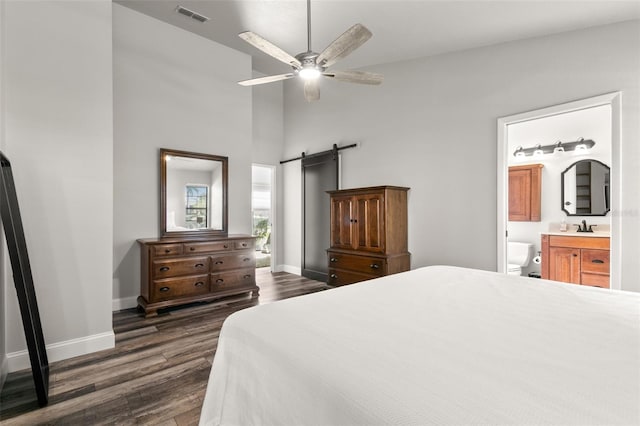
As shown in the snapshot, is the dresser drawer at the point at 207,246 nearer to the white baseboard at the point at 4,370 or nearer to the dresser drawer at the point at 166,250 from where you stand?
the dresser drawer at the point at 166,250

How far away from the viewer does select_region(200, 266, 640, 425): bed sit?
2.21ft

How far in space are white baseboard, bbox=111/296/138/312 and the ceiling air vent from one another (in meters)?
3.41

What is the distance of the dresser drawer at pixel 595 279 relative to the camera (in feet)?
12.1

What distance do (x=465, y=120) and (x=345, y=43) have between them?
2.08 metres

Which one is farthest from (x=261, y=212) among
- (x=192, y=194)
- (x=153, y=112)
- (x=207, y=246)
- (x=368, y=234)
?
(x=368, y=234)

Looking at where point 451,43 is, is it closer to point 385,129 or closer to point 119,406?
point 385,129

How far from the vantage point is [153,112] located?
3.83 m

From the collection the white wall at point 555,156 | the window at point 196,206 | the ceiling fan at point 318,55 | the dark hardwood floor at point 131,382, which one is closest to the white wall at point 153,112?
the window at point 196,206

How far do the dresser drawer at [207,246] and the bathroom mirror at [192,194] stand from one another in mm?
349

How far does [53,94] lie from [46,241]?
112cm

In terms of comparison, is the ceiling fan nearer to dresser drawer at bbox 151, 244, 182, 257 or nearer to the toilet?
dresser drawer at bbox 151, 244, 182, 257

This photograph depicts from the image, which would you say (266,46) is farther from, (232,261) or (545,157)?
(545,157)

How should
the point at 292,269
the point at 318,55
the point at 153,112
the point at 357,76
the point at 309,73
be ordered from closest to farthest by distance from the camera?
the point at 318,55 → the point at 309,73 → the point at 357,76 → the point at 153,112 → the point at 292,269

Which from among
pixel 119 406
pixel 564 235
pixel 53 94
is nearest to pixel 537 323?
pixel 119 406
